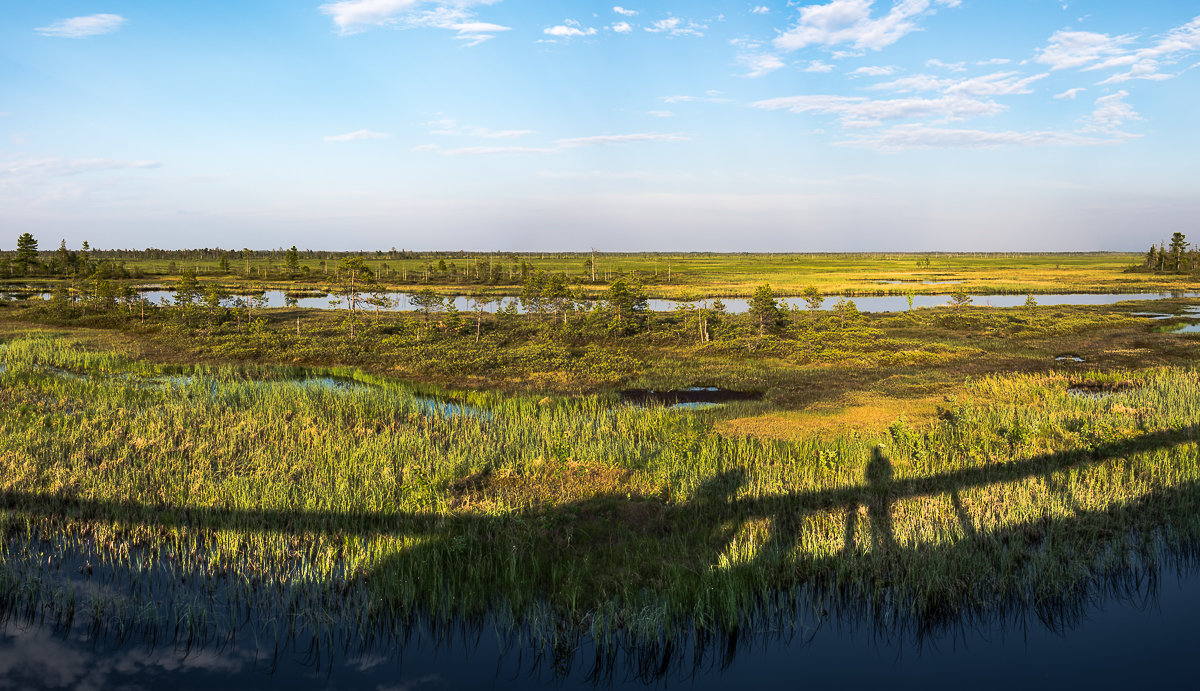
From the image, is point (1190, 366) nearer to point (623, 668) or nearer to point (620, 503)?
point (620, 503)

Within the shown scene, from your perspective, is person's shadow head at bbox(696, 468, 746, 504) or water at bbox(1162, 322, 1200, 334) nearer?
person's shadow head at bbox(696, 468, 746, 504)

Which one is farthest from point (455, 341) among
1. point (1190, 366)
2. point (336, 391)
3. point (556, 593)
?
point (1190, 366)

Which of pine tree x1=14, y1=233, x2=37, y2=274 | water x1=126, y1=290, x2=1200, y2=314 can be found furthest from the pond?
pine tree x1=14, y1=233, x2=37, y2=274

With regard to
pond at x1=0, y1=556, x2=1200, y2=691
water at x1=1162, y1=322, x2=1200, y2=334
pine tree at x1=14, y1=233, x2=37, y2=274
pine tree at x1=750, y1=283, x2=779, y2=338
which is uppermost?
pine tree at x1=14, y1=233, x2=37, y2=274

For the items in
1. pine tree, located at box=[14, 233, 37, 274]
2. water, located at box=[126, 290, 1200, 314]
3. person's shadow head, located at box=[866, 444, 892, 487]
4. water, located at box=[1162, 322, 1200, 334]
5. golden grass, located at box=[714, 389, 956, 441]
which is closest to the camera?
person's shadow head, located at box=[866, 444, 892, 487]

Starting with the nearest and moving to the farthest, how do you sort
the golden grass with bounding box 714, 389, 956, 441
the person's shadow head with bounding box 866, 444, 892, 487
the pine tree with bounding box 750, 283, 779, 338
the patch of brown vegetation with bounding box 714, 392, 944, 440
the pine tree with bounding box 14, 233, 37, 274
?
the person's shadow head with bounding box 866, 444, 892, 487 < the golden grass with bounding box 714, 389, 956, 441 < the patch of brown vegetation with bounding box 714, 392, 944, 440 < the pine tree with bounding box 750, 283, 779, 338 < the pine tree with bounding box 14, 233, 37, 274

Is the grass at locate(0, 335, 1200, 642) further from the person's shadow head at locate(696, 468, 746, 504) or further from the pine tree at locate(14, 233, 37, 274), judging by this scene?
the pine tree at locate(14, 233, 37, 274)

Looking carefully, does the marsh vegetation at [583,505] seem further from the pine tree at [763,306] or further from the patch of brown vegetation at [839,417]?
the pine tree at [763,306]

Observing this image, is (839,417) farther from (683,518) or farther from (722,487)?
(683,518)
